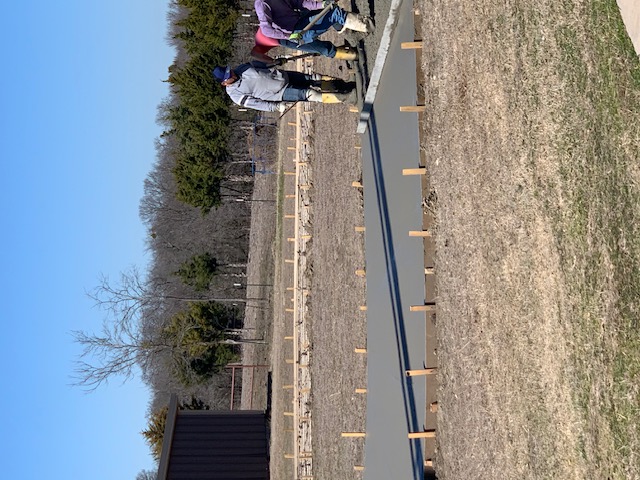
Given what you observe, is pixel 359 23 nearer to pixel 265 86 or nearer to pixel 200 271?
pixel 265 86

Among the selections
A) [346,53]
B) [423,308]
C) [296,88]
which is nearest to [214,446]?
[296,88]

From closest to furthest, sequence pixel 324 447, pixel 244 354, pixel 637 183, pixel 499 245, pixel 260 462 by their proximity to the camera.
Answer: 1. pixel 637 183
2. pixel 499 245
3. pixel 324 447
4. pixel 260 462
5. pixel 244 354

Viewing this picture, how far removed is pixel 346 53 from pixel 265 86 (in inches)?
57.3

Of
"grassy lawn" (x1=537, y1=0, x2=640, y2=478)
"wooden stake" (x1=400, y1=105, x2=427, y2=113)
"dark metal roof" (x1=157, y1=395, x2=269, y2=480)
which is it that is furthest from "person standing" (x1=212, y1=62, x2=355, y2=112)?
"dark metal roof" (x1=157, y1=395, x2=269, y2=480)

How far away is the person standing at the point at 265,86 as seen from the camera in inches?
443

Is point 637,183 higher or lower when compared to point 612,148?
lower

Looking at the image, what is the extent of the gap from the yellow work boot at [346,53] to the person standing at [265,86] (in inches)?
19.7

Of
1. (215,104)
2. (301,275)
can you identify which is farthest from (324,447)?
(215,104)

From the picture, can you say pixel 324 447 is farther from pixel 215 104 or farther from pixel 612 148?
pixel 215 104

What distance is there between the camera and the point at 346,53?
11852mm

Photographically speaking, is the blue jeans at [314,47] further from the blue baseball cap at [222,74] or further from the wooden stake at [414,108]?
the wooden stake at [414,108]

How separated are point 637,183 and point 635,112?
529mm

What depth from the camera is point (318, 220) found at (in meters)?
14.7

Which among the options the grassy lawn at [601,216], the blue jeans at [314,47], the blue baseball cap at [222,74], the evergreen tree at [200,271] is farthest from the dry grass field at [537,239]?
the evergreen tree at [200,271]
